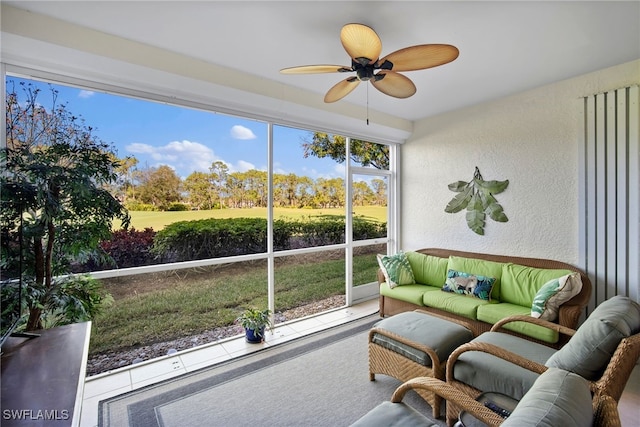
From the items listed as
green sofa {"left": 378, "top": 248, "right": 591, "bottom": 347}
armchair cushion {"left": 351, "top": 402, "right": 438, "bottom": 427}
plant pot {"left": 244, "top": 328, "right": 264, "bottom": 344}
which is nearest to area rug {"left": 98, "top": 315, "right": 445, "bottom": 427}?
plant pot {"left": 244, "top": 328, "right": 264, "bottom": 344}

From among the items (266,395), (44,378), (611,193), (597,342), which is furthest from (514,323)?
(44,378)

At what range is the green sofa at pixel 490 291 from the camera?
2531 millimetres

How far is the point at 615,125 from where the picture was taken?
8.89 ft

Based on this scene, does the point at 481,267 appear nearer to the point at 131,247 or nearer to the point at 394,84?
the point at 394,84

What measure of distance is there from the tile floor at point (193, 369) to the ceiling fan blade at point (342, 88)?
2521 mm

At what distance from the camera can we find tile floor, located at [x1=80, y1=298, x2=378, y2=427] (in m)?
2.20

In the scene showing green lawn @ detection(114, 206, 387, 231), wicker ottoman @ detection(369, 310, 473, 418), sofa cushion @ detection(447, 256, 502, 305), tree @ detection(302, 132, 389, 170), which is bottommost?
wicker ottoman @ detection(369, 310, 473, 418)

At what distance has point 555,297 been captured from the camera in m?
2.52

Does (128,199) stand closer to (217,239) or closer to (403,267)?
(217,239)

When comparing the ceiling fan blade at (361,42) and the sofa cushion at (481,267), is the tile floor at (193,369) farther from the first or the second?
the ceiling fan blade at (361,42)

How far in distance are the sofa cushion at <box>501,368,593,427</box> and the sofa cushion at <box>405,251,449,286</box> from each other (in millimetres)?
2543

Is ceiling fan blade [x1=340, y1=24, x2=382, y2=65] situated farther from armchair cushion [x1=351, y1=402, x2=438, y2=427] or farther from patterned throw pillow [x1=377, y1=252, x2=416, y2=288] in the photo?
patterned throw pillow [x1=377, y1=252, x2=416, y2=288]

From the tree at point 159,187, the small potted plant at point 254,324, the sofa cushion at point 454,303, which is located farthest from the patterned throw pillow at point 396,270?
the tree at point 159,187

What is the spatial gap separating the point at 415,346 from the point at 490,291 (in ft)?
5.13
